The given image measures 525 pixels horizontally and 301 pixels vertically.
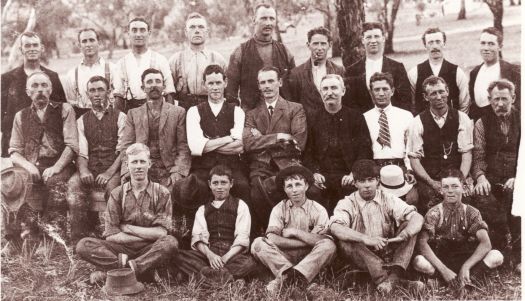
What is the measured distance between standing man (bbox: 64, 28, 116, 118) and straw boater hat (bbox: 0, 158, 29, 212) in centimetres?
69

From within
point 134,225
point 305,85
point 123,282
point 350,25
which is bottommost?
point 123,282

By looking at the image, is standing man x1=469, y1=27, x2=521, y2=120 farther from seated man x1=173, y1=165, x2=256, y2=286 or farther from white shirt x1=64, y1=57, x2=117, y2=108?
white shirt x1=64, y1=57, x2=117, y2=108

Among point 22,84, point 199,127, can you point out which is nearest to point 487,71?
point 199,127

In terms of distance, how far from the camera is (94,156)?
16.3 feet

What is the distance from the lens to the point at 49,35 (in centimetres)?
532

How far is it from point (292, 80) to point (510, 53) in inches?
70.3

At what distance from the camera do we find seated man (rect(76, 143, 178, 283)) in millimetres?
4539

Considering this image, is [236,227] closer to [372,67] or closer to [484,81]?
[372,67]

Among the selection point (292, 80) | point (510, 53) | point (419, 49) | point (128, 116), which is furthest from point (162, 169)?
point (510, 53)

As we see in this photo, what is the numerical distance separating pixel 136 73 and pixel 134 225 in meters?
1.35

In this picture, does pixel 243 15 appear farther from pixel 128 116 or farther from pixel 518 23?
pixel 518 23

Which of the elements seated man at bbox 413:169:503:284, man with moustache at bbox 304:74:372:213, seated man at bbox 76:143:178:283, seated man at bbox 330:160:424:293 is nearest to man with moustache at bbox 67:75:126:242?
seated man at bbox 76:143:178:283

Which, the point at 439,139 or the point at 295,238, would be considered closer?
the point at 295,238

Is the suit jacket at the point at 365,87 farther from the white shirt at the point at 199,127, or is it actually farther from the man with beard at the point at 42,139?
the man with beard at the point at 42,139
